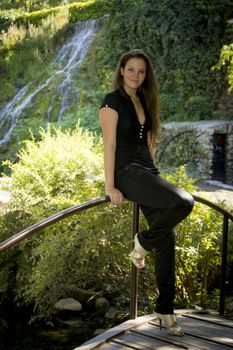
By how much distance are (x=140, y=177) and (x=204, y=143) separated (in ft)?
33.5

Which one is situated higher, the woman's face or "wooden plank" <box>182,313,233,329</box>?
the woman's face

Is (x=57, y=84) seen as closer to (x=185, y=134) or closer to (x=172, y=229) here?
(x=185, y=134)

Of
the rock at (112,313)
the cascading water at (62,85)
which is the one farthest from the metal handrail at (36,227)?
the cascading water at (62,85)

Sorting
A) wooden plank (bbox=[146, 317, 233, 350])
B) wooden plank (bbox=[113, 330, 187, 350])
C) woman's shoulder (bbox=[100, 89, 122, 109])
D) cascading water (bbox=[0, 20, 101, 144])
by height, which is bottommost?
wooden plank (bbox=[146, 317, 233, 350])

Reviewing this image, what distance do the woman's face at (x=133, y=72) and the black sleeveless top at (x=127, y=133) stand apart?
0.11 m

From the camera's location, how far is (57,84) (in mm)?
17750

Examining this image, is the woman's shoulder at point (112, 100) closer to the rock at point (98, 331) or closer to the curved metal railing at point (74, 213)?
the curved metal railing at point (74, 213)

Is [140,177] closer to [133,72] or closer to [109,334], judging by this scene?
[133,72]

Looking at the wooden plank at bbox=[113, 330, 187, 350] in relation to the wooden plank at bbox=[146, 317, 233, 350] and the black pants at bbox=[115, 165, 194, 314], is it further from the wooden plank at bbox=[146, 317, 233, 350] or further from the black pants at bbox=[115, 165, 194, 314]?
the black pants at bbox=[115, 165, 194, 314]

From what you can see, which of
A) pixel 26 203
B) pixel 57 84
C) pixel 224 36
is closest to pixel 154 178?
pixel 26 203

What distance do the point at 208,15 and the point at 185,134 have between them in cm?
457

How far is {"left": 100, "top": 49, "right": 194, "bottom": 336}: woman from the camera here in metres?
2.76

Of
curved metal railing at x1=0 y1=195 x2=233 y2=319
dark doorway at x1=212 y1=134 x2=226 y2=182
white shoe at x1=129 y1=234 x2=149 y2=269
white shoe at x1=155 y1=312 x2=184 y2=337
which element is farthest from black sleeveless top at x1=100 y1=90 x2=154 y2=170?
dark doorway at x1=212 y1=134 x2=226 y2=182

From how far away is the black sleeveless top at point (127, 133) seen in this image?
2.94 meters
